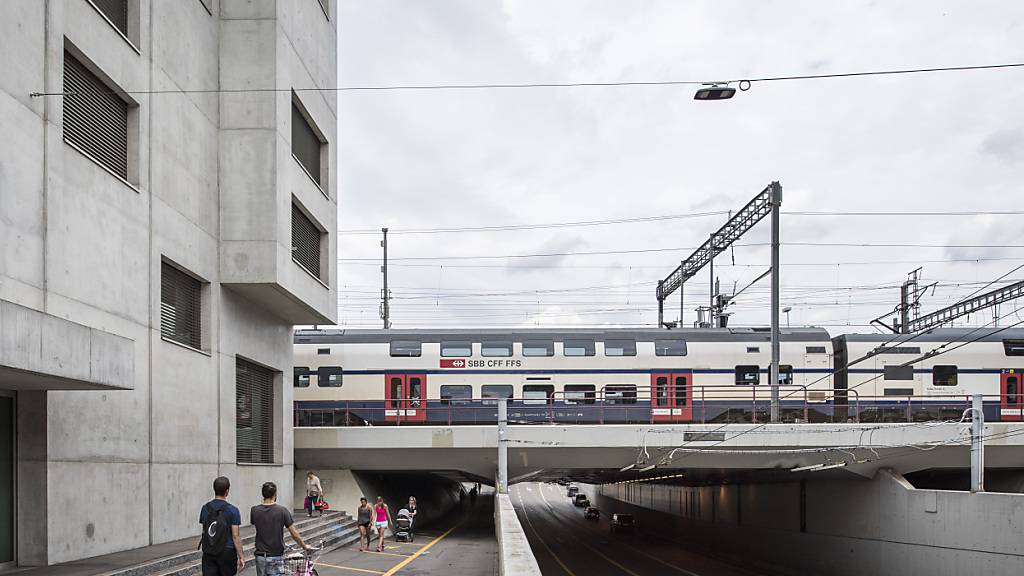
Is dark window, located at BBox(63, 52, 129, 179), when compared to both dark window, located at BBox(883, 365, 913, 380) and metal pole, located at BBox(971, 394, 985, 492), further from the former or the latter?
dark window, located at BBox(883, 365, 913, 380)

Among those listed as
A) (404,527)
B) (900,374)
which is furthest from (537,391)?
(900,374)

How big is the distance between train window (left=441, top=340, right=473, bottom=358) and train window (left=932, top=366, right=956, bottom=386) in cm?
1756

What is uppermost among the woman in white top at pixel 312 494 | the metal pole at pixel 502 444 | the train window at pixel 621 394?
the train window at pixel 621 394

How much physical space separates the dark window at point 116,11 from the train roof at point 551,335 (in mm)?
19456

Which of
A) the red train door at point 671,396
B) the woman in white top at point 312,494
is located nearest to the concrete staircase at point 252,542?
the woman in white top at point 312,494

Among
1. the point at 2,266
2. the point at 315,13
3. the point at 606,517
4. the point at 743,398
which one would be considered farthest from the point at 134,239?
the point at 606,517

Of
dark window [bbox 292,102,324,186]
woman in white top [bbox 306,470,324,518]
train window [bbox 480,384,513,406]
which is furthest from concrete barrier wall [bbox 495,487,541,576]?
train window [bbox 480,384,513,406]

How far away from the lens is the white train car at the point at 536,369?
35125mm

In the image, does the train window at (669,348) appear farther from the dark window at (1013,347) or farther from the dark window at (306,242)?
the dark window at (306,242)

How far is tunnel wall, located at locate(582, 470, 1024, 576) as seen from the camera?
817 inches

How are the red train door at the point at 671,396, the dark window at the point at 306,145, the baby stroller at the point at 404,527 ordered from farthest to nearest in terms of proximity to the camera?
the red train door at the point at 671,396 < the baby stroller at the point at 404,527 < the dark window at the point at 306,145

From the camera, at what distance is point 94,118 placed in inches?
634

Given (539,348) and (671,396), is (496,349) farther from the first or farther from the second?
(671,396)

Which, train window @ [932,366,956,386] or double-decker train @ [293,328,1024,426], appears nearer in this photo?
double-decker train @ [293,328,1024,426]
